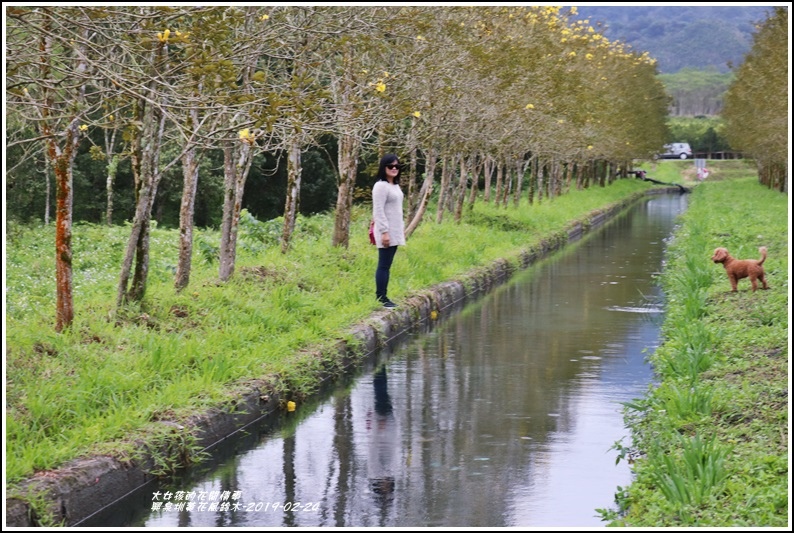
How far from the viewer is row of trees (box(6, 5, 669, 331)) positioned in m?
8.41

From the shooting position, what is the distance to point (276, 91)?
1376 cm

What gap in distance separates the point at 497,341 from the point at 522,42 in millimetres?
12887

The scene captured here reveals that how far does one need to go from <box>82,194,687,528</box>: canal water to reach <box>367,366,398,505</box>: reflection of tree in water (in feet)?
0.04

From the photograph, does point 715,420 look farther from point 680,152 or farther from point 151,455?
point 680,152

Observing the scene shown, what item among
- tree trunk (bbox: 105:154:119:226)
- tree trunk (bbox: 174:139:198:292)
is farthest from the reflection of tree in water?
tree trunk (bbox: 105:154:119:226)

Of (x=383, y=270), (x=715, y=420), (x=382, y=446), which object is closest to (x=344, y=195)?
(x=383, y=270)

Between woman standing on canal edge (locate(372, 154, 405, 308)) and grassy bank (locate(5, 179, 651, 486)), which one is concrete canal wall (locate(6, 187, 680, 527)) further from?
woman standing on canal edge (locate(372, 154, 405, 308))

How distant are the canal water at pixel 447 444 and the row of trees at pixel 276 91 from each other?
7.85 ft

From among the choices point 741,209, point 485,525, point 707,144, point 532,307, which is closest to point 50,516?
point 485,525

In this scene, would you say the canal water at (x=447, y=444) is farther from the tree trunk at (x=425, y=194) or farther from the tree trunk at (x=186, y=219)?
the tree trunk at (x=425, y=194)

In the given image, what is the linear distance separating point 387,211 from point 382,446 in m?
5.74

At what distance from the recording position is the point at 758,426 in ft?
25.5

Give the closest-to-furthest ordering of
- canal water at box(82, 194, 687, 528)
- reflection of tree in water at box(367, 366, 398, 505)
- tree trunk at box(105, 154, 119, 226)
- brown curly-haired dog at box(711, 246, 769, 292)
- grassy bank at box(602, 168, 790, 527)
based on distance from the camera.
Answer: grassy bank at box(602, 168, 790, 527)
canal water at box(82, 194, 687, 528)
reflection of tree in water at box(367, 366, 398, 505)
brown curly-haired dog at box(711, 246, 769, 292)
tree trunk at box(105, 154, 119, 226)

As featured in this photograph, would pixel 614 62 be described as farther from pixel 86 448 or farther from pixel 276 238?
pixel 86 448
